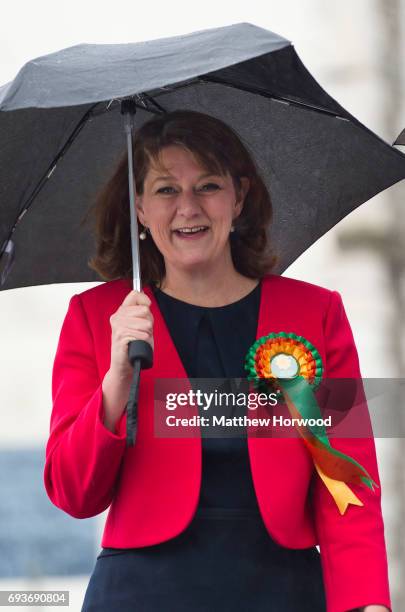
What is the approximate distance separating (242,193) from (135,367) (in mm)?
655

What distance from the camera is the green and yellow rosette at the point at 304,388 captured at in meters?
2.55

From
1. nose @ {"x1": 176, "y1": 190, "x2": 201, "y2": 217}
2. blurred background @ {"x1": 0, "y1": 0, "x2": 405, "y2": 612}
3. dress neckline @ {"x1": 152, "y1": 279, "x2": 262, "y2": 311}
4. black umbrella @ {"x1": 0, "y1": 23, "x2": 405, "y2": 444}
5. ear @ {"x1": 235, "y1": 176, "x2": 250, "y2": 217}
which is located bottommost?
dress neckline @ {"x1": 152, "y1": 279, "x2": 262, "y2": 311}

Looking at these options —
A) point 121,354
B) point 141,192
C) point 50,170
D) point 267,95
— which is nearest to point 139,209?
point 141,192

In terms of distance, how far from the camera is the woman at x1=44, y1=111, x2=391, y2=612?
8.14 ft

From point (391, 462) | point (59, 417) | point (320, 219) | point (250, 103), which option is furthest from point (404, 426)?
point (59, 417)

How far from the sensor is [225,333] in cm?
271

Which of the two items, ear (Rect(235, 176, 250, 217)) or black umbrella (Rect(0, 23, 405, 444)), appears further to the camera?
ear (Rect(235, 176, 250, 217))

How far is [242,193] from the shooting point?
2.89 m

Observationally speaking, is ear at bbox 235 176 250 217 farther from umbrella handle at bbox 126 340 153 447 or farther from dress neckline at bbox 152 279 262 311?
umbrella handle at bbox 126 340 153 447

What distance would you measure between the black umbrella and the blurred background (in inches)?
80.0

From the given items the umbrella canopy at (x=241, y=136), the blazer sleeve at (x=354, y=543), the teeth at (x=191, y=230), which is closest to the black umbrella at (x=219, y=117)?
the umbrella canopy at (x=241, y=136)

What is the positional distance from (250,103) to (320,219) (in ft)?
1.21

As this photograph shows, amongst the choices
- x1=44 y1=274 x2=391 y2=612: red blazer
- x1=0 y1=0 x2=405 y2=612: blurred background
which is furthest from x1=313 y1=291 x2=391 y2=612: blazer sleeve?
x1=0 y1=0 x2=405 y2=612: blurred background

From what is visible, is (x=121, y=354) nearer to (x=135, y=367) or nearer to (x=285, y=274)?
(x=135, y=367)
